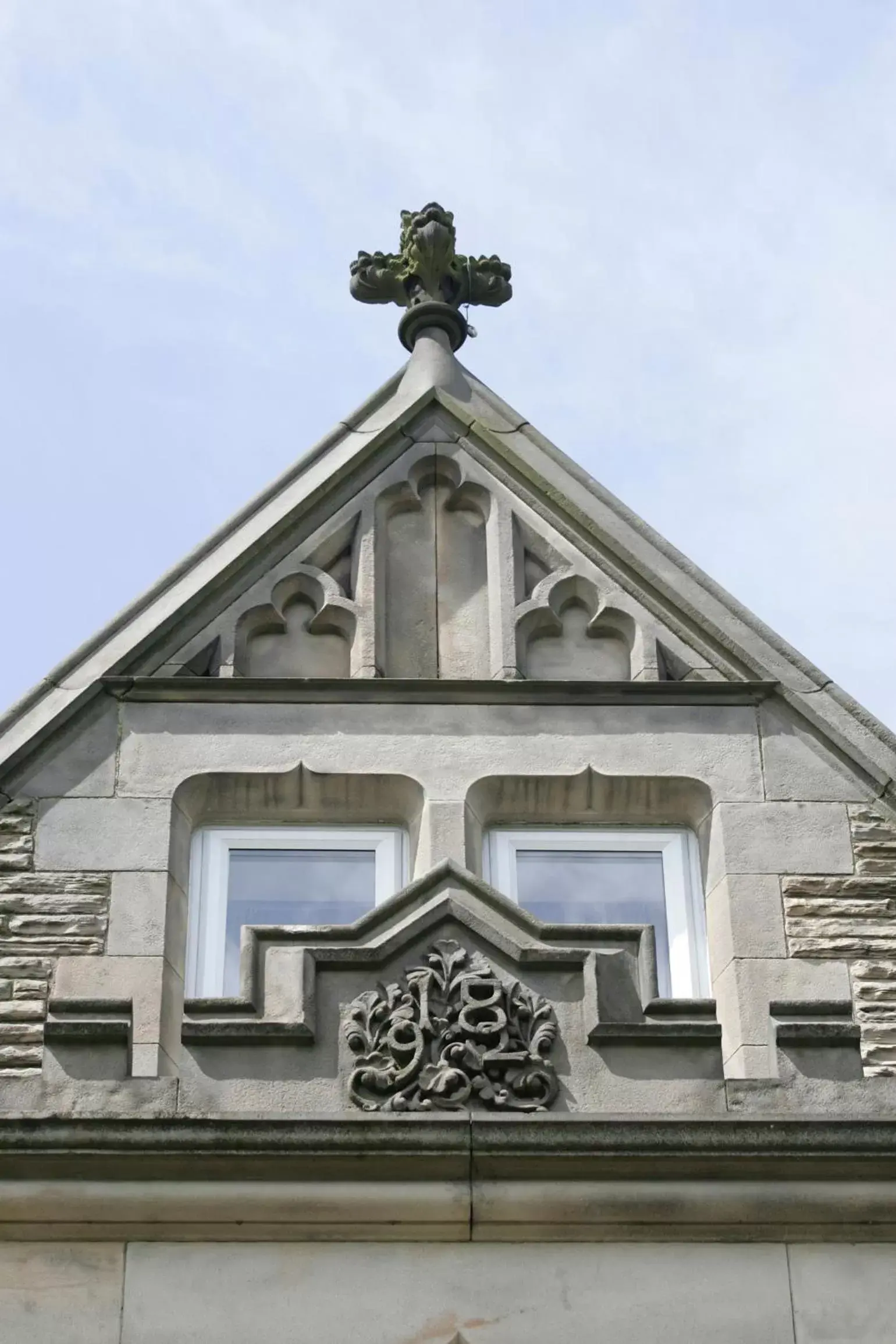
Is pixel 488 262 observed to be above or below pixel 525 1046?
above

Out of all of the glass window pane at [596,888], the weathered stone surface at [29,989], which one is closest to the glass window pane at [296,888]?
the glass window pane at [596,888]

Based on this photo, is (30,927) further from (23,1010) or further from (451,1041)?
(451,1041)

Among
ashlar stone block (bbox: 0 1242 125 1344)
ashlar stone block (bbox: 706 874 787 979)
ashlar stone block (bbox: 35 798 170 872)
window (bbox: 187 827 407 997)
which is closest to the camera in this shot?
ashlar stone block (bbox: 0 1242 125 1344)

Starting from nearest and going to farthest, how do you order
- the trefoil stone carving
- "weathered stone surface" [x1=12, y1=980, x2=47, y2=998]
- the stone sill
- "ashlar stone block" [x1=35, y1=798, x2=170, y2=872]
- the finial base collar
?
the trefoil stone carving
"weathered stone surface" [x1=12, y1=980, x2=47, y2=998]
"ashlar stone block" [x1=35, y1=798, x2=170, y2=872]
the stone sill
the finial base collar

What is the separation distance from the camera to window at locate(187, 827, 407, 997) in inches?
376

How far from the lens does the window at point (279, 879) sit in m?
9.56

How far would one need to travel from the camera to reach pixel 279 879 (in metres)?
9.80

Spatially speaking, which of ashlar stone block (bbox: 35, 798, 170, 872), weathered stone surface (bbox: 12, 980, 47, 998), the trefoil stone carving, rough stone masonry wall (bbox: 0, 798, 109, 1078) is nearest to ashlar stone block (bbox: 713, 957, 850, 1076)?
the trefoil stone carving

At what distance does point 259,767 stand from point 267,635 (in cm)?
93

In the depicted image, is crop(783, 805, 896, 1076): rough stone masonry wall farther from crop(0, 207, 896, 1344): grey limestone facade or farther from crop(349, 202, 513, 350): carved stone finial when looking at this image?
crop(349, 202, 513, 350): carved stone finial

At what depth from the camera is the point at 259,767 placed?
9836mm

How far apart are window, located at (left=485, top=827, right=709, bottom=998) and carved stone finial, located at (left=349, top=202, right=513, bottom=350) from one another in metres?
3.33

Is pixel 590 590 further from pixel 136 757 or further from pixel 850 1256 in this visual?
pixel 850 1256

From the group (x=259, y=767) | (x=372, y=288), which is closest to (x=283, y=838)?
(x=259, y=767)
